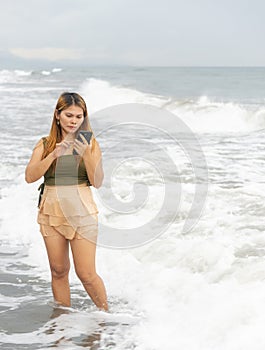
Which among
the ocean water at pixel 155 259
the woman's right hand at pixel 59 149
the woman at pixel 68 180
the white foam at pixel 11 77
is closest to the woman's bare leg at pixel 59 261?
the woman at pixel 68 180

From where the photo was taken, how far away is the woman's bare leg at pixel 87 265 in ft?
13.4

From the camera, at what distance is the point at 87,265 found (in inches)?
163

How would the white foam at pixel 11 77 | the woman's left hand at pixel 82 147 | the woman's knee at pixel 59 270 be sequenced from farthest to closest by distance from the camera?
the white foam at pixel 11 77 < the woman's knee at pixel 59 270 < the woman's left hand at pixel 82 147

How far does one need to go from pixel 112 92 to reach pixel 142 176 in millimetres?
31764

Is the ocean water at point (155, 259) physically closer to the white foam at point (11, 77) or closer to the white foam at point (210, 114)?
the white foam at point (210, 114)

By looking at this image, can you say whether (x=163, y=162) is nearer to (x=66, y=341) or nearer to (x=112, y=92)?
(x=66, y=341)

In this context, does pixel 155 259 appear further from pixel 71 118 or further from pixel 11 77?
pixel 11 77

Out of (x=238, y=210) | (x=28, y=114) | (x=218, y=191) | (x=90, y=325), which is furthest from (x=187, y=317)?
(x=28, y=114)

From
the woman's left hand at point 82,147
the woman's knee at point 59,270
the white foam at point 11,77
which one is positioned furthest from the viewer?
the white foam at point 11,77

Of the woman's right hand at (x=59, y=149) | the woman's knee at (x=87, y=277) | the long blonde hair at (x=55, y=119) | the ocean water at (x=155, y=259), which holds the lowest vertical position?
the ocean water at (x=155, y=259)

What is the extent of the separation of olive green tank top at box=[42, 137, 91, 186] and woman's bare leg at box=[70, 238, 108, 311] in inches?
17.7

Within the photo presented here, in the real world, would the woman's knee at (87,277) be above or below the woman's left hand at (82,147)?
below

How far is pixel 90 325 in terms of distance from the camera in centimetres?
428

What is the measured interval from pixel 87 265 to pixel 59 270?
23cm
